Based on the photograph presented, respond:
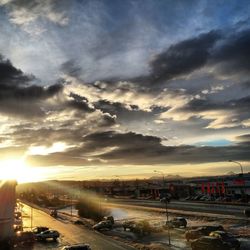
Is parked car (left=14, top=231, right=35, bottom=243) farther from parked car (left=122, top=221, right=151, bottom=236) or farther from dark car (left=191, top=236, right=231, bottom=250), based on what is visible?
dark car (left=191, top=236, right=231, bottom=250)

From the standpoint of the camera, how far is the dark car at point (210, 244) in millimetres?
44594

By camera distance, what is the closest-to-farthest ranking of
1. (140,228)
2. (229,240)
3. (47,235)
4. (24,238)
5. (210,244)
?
(210,244)
(229,240)
(24,238)
(47,235)
(140,228)

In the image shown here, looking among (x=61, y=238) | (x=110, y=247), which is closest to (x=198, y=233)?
(x=110, y=247)

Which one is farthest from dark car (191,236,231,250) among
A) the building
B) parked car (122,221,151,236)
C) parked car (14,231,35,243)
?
the building

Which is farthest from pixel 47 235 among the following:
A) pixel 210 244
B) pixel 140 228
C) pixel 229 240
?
pixel 229 240

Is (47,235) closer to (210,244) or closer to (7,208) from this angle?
(7,208)

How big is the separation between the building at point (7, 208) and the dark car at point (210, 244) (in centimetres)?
2828

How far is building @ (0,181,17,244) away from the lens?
2274 inches

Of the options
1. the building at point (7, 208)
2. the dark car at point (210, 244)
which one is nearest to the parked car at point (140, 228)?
the building at point (7, 208)

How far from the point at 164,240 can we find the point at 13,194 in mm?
24229

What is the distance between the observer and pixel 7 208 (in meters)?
59.2

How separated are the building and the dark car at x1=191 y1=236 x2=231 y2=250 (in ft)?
92.8

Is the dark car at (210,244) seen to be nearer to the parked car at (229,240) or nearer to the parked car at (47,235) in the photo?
the parked car at (229,240)

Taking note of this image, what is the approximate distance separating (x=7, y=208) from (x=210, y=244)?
3111 centimetres
